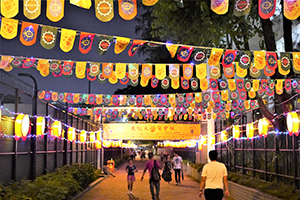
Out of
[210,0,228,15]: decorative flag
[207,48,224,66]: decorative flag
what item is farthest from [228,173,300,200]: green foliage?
[210,0,228,15]: decorative flag

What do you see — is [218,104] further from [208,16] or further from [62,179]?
[62,179]

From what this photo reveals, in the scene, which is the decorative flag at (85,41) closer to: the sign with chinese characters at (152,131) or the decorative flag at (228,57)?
the decorative flag at (228,57)

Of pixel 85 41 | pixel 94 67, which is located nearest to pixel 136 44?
pixel 85 41

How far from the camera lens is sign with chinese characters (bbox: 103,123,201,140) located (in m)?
34.9

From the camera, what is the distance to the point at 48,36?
9.31 m

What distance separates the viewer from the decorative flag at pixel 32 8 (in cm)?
740

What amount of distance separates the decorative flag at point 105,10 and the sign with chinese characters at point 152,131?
2781 cm

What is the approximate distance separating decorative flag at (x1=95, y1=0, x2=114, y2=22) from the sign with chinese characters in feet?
91.2

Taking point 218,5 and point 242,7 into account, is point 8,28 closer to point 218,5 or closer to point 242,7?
point 218,5

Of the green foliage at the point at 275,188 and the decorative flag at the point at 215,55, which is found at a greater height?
the decorative flag at the point at 215,55

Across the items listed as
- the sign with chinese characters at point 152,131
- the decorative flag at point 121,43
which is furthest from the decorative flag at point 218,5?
the sign with chinese characters at point 152,131

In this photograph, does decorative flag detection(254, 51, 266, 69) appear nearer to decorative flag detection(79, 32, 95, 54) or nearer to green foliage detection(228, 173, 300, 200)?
green foliage detection(228, 173, 300, 200)

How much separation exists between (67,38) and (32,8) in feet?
7.18

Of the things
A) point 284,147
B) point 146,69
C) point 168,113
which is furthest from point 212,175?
point 168,113
